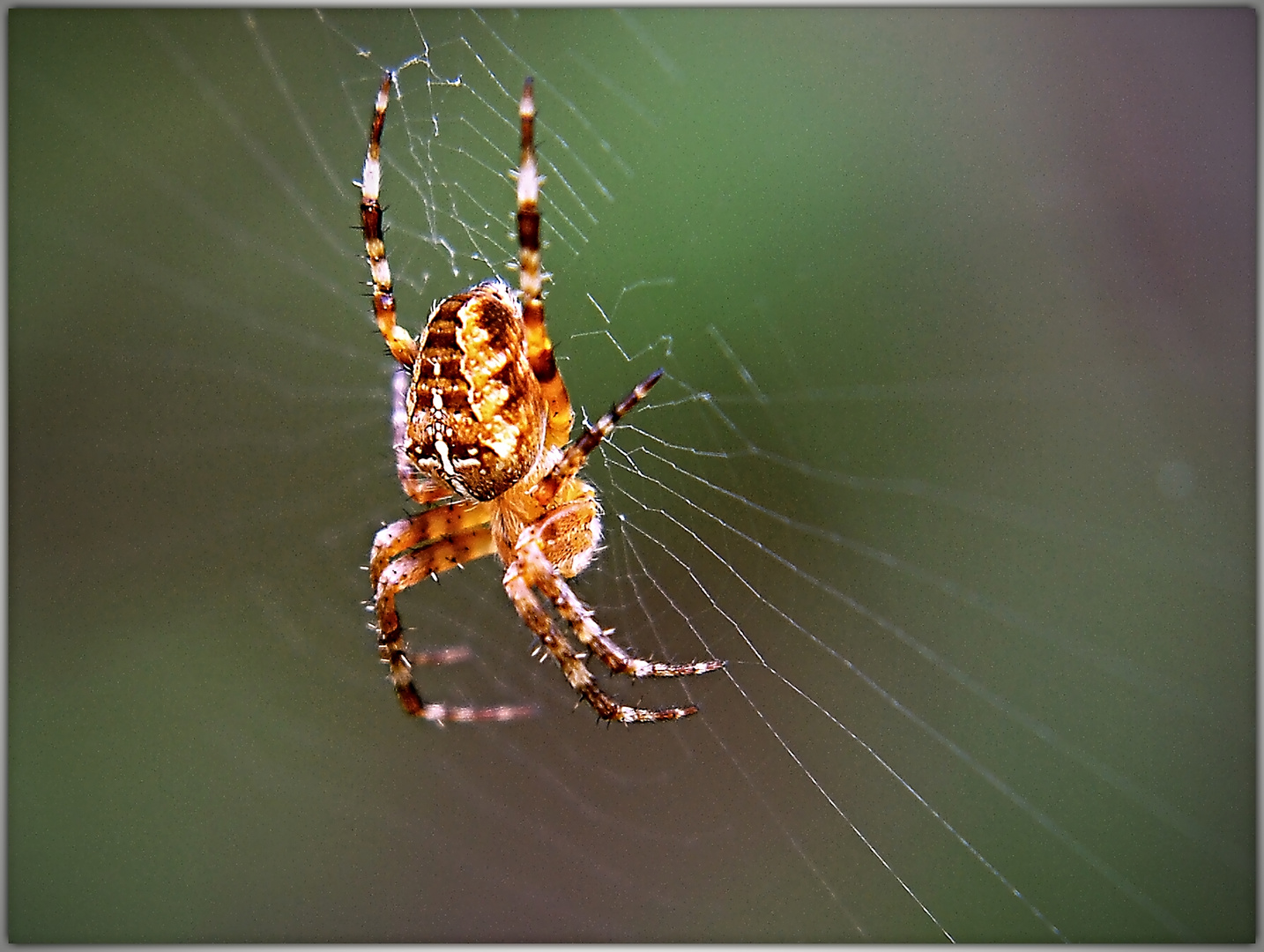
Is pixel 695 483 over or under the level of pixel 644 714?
over

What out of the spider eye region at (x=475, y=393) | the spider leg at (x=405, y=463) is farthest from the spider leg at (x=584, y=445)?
the spider leg at (x=405, y=463)

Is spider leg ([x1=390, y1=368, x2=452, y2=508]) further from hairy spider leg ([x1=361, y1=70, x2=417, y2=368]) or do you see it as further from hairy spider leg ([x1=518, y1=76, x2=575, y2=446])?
hairy spider leg ([x1=518, y1=76, x2=575, y2=446])

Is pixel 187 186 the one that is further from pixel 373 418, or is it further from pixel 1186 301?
pixel 1186 301

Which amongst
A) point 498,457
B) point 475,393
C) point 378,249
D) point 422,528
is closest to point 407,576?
point 422,528

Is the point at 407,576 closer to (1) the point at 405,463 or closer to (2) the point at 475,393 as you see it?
(1) the point at 405,463

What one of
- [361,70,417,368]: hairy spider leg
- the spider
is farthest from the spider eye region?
[361,70,417,368]: hairy spider leg

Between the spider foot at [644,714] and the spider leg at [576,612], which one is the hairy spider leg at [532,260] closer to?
the spider leg at [576,612]

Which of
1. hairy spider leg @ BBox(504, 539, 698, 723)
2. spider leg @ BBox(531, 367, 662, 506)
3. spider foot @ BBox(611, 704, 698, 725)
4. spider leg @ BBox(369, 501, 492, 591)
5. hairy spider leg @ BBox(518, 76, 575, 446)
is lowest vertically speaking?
spider foot @ BBox(611, 704, 698, 725)
